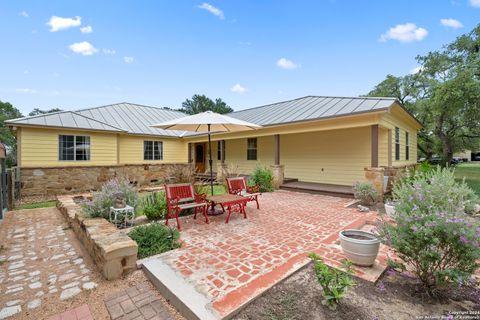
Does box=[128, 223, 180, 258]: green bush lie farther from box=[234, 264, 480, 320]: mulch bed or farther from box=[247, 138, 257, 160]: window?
box=[247, 138, 257, 160]: window

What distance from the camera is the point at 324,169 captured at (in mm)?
10516

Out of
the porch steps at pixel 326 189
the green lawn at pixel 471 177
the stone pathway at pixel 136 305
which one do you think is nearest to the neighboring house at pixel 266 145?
the porch steps at pixel 326 189

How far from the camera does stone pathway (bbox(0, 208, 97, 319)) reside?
2.63 m

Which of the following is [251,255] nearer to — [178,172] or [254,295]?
[254,295]

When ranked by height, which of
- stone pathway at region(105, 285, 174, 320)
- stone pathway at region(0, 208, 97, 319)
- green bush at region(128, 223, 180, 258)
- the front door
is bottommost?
stone pathway at region(0, 208, 97, 319)

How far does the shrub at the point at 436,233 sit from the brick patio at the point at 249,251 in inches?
26.1

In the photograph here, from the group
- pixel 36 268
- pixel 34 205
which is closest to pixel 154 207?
pixel 36 268

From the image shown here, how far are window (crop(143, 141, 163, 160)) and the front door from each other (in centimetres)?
274

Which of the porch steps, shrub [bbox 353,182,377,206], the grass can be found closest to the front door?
the porch steps

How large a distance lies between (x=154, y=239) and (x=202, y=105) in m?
37.7

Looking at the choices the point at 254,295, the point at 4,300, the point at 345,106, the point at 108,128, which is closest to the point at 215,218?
the point at 254,295

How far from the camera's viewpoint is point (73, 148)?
10.8m

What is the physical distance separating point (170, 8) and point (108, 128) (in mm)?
6595

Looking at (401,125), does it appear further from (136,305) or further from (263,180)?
(136,305)
